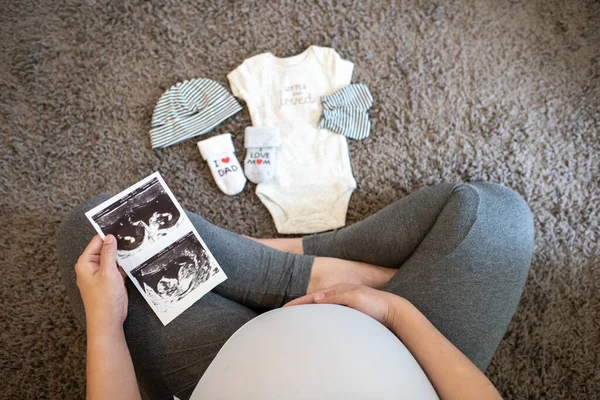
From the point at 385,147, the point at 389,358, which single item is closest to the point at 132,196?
the point at 389,358

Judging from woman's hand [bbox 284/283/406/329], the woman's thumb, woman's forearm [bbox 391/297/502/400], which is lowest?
woman's forearm [bbox 391/297/502/400]

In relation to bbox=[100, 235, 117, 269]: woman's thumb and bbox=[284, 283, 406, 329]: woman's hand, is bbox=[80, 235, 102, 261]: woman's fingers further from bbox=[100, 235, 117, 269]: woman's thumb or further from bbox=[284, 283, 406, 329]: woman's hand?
bbox=[284, 283, 406, 329]: woman's hand

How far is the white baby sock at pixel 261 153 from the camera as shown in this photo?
1.11 metres

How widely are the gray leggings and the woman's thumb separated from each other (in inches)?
3.8

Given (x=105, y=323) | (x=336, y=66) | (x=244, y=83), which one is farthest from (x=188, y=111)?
(x=105, y=323)

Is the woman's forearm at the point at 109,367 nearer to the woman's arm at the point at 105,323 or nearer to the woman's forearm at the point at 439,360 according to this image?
the woman's arm at the point at 105,323

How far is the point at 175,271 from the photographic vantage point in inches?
30.9

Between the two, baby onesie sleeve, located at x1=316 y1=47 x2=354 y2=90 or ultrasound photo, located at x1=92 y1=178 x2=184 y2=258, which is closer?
ultrasound photo, located at x1=92 y1=178 x2=184 y2=258

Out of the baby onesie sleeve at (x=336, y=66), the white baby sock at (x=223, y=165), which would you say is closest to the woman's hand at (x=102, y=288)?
the white baby sock at (x=223, y=165)

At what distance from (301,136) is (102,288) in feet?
2.16

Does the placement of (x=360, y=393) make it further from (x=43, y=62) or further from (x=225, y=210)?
(x=43, y=62)

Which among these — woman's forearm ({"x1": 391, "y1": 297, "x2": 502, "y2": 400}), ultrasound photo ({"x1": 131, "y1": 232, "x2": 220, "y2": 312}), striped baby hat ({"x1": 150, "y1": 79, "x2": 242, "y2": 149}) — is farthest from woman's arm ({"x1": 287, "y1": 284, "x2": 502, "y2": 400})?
striped baby hat ({"x1": 150, "y1": 79, "x2": 242, "y2": 149})

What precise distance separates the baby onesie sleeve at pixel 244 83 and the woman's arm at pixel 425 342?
26.8 inches

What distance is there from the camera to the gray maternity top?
0.42m
